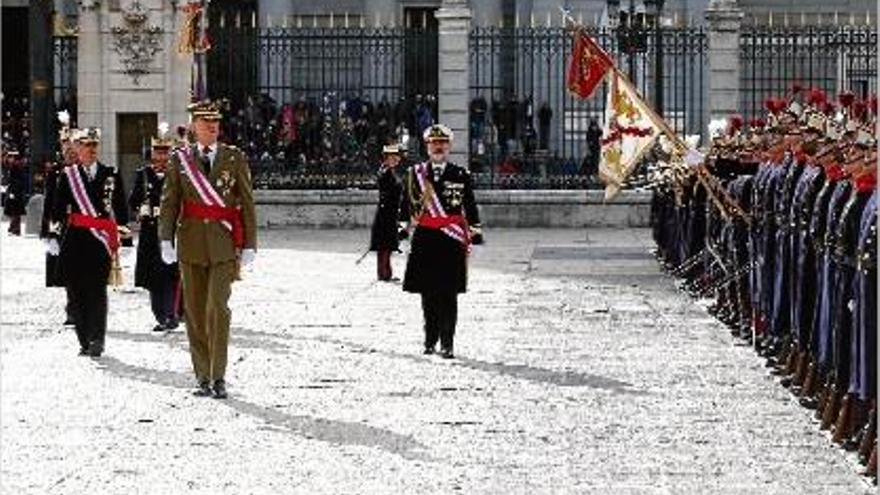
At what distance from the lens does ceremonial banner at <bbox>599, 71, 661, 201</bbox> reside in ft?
78.8

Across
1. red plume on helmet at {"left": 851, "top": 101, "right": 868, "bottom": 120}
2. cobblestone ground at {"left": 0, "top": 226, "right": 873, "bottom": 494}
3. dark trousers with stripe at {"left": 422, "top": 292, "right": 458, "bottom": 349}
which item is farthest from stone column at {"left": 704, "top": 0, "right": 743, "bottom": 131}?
red plume on helmet at {"left": 851, "top": 101, "right": 868, "bottom": 120}

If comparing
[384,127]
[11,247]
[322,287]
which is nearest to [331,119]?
[384,127]

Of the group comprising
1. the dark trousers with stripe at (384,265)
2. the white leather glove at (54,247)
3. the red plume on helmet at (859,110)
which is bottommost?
the dark trousers with stripe at (384,265)

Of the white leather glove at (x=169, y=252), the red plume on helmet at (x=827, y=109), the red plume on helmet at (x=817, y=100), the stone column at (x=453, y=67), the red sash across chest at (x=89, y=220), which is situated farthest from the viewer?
the stone column at (x=453, y=67)

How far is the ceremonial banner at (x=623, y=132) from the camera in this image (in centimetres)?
2403

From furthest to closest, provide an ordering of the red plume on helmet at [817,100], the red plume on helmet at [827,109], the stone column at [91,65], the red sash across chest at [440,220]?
the stone column at [91,65]
the red sash across chest at [440,220]
the red plume on helmet at [817,100]
the red plume on helmet at [827,109]

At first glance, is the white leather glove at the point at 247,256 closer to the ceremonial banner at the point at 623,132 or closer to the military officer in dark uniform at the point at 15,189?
the ceremonial banner at the point at 623,132

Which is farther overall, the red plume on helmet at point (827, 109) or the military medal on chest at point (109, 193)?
the military medal on chest at point (109, 193)

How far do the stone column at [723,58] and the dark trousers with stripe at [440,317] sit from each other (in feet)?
60.9

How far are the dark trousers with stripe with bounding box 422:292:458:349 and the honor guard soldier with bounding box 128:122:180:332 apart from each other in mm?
2585

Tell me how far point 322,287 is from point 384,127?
11191 millimetres

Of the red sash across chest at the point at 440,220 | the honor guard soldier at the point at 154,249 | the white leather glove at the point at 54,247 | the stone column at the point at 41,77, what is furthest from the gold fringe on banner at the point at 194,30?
the red sash across chest at the point at 440,220

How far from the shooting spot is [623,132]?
81.5 feet

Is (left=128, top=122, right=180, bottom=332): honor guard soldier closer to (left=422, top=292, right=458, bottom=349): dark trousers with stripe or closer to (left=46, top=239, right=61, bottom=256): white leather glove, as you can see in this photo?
(left=46, top=239, right=61, bottom=256): white leather glove
